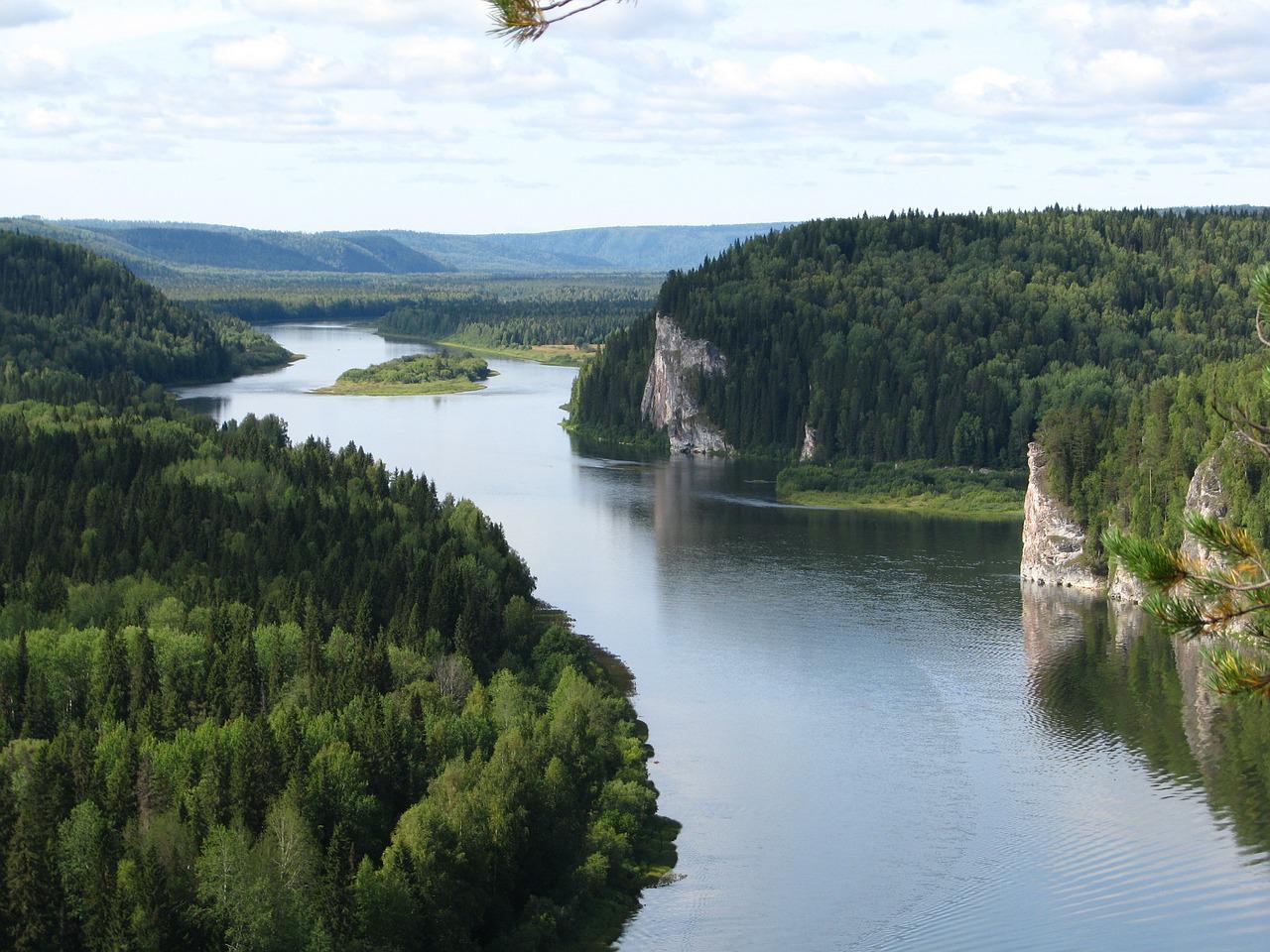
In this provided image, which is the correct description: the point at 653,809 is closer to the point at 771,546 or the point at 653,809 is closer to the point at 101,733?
the point at 101,733

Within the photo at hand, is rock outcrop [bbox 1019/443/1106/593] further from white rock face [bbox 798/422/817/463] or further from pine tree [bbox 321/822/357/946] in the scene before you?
pine tree [bbox 321/822/357/946]

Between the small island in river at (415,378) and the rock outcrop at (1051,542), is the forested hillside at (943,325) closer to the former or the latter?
the small island in river at (415,378)

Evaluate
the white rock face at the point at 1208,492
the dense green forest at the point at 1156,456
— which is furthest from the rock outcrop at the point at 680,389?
the white rock face at the point at 1208,492

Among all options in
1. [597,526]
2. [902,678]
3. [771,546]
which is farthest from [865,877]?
[597,526]

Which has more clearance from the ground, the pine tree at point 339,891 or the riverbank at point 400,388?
the riverbank at point 400,388

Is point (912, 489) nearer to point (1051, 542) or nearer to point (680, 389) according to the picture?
point (1051, 542)

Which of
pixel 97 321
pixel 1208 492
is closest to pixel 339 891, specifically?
pixel 1208 492
